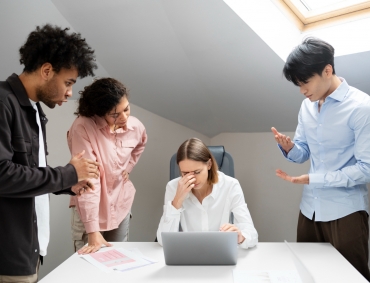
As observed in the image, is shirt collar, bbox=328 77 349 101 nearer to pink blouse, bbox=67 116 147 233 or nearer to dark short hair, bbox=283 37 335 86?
dark short hair, bbox=283 37 335 86

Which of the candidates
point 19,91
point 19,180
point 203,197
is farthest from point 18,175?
point 203,197

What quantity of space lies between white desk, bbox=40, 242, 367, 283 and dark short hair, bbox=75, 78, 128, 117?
30.5 inches

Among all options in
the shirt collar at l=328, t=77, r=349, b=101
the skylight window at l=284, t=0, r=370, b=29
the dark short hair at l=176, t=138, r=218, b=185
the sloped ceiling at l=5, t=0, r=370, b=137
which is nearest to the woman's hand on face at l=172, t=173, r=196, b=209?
the dark short hair at l=176, t=138, r=218, b=185

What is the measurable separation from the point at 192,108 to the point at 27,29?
1522 mm

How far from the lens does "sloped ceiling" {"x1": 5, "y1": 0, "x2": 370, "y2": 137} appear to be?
2.40m

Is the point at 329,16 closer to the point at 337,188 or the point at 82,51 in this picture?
the point at 337,188

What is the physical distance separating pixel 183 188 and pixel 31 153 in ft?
2.51

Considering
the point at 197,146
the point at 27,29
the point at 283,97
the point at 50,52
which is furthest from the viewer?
the point at 283,97

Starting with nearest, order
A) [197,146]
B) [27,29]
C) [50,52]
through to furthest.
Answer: [50,52]
[197,146]
[27,29]

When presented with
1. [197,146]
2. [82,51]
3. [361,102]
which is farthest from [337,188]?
[82,51]

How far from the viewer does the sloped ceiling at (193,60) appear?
2402mm

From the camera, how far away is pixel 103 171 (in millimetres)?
2121

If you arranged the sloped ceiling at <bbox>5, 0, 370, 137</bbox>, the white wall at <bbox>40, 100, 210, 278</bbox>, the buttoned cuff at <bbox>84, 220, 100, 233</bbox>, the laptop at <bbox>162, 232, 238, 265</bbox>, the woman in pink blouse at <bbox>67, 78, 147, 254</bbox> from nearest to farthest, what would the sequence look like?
the laptop at <bbox>162, 232, 238, 265</bbox> → the buttoned cuff at <bbox>84, 220, 100, 233</bbox> → the woman in pink blouse at <bbox>67, 78, 147, 254</bbox> → the sloped ceiling at <bbox>5, 0, 370, 137</bbox> → the white wall at <bbox>40, 100, 210, 278</bbox>

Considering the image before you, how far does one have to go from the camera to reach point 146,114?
3426mm
